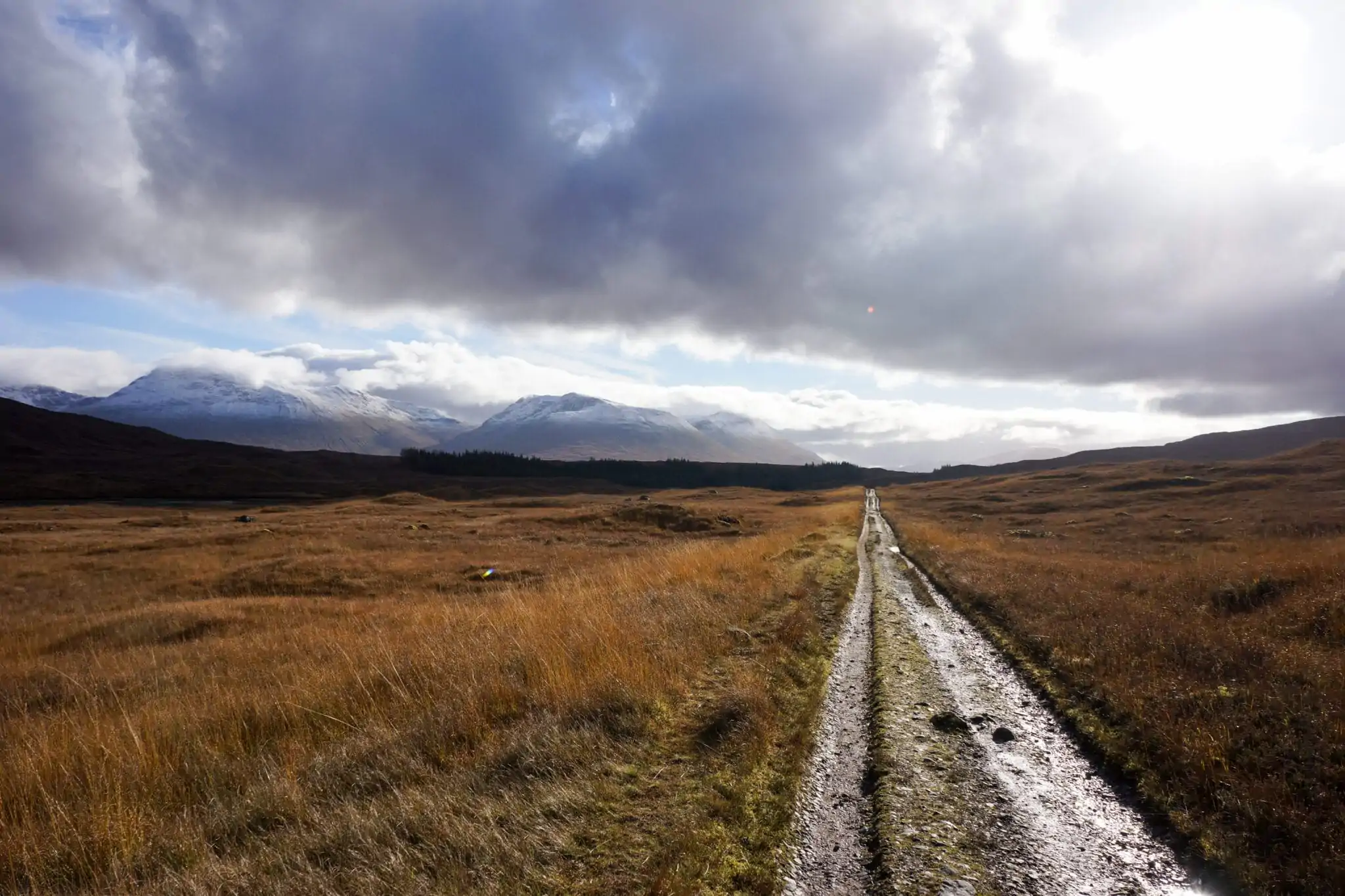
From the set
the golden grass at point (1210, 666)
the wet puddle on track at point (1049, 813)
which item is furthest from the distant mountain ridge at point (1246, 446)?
the wet puddle on track at point (1049, 813)

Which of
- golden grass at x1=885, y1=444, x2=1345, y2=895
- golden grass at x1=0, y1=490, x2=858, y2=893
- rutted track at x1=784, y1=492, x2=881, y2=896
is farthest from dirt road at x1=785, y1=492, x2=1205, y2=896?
golden grass at x1=885, y1=444, x2=1345, y2=895

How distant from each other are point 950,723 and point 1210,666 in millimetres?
5102

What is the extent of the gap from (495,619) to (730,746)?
733cm

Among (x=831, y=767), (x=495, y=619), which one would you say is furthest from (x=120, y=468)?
(x=831, y=767)

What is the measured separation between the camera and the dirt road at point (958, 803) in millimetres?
5691

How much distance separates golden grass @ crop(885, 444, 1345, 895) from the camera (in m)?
6.09

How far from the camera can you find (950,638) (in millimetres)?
14781

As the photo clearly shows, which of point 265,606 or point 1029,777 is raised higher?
point 1029,777

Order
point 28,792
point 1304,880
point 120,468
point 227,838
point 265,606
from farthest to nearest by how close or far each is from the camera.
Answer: point 120,468 → point 265,606 → point 28,792 → point 227,838 → point 1304,880

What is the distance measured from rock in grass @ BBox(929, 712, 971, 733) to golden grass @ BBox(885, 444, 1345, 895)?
1.70m

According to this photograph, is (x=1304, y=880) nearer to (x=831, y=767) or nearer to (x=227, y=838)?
(x=831, y=767)

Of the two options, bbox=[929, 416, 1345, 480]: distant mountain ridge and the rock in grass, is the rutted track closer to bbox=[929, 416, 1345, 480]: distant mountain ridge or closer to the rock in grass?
the rock in grass

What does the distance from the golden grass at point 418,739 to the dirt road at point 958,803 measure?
58 cm

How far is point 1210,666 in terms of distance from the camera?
10289mm
